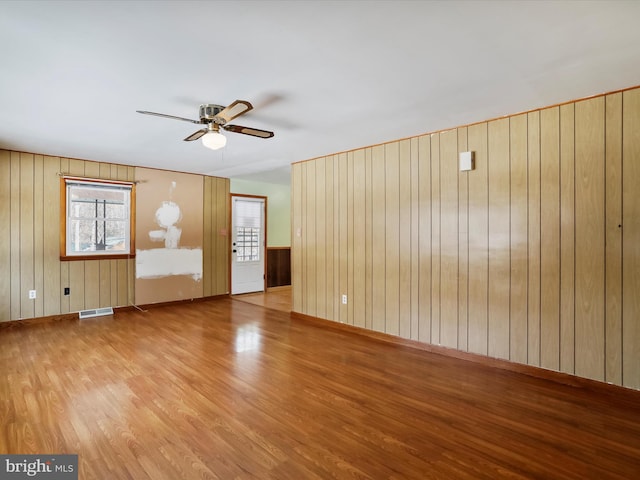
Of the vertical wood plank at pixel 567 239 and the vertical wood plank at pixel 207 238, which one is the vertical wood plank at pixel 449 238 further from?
the vertical wood plank at pixel 207 238

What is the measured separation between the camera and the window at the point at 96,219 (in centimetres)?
511

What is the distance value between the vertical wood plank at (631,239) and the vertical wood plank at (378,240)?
2209 mm

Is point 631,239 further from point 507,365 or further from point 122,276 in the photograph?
point 122,276

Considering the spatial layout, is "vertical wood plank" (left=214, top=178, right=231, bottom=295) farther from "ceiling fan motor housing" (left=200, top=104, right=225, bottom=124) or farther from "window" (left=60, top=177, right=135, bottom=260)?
"ceiling fan motor housing" (left=200, top=104, right=225, bottom=124)

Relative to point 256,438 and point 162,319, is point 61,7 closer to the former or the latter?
point 256,438

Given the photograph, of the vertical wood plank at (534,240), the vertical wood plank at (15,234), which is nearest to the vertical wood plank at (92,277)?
the vertical wood plank at (15,234)

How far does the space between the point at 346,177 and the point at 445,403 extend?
9.80 ft

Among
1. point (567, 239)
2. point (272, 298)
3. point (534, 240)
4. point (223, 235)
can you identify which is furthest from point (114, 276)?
point (567, 239)

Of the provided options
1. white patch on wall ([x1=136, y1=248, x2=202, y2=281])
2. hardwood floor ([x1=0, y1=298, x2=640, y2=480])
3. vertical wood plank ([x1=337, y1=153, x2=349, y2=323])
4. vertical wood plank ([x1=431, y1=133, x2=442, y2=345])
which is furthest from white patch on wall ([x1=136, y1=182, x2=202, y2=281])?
vertical wood plank ([x1=431, y1=133, x2=442, y2=345])

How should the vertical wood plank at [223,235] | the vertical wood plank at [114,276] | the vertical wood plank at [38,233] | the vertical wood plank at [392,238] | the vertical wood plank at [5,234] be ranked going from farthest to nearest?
1. the vertical wood plank at [223,235]
2. the vertical wood plank at [114,276]
3. the vertical wood plank at [38,233]
4. the vertical wood plank at [5,234]
5. the vertical wood plank at [392,238]

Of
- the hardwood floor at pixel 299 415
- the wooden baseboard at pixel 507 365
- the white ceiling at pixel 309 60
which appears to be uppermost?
the white ceiling at pixel 309 60

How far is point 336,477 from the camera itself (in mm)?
1760

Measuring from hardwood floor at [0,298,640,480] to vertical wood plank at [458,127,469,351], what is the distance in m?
0.32

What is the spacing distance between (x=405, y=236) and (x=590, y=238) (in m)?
1.71
